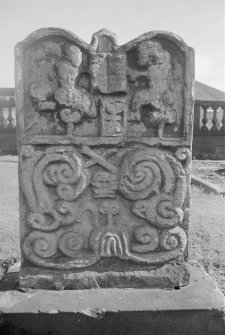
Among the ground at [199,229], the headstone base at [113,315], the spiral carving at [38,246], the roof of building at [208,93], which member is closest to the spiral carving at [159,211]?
the headstone base at [113,315]

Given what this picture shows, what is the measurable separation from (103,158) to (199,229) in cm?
240

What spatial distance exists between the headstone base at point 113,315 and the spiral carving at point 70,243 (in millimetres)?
272

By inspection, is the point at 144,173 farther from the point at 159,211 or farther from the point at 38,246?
the point at 38,246

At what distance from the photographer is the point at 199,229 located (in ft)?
15.4

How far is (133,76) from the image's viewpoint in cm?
261

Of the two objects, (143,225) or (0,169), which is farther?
(0,169)

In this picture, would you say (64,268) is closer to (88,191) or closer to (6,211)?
(88,191)

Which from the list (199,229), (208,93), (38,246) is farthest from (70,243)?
(208,93)

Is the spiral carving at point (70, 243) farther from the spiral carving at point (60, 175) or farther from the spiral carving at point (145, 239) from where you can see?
the spiral carving at point (145, 239)

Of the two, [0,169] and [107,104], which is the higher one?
[107,104]

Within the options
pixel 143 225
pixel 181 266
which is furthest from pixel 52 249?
pixel 181 266

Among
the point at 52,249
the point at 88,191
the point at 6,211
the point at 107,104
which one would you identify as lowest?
the point at 6,211

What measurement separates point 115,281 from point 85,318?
1.11 ft

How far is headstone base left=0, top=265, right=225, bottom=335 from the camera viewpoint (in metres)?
2.41
